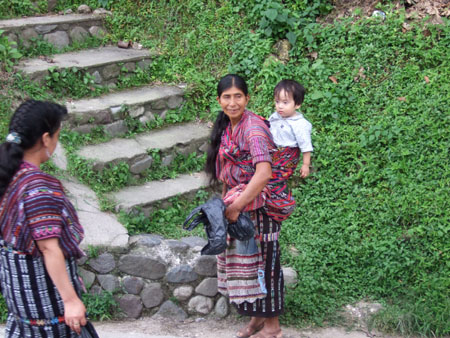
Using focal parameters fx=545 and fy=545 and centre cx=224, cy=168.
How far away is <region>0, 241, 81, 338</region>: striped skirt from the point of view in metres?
2.44

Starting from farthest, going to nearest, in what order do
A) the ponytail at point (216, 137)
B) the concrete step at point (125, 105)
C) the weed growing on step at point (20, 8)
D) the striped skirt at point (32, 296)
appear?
the weed growing on step at point (20, 8) < the concrete step at point (125, 105) < the ponytail at point (216, 137) < the striped skirt at point (32, 296)

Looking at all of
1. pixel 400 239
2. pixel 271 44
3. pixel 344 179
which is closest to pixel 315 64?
pixel 271 44

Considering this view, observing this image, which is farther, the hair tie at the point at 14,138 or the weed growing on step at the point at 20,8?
the weed growing on step at the point at 20,8

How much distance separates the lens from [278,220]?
3646 millimetres

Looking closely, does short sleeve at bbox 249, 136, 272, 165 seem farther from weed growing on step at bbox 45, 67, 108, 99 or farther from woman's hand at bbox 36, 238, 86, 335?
weed growing on step at bbox 45, 67, 108, 99

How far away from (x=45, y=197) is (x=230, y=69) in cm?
408

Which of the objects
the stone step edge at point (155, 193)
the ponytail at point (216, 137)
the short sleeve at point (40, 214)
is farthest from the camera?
the stone step edge at point (155, 193)

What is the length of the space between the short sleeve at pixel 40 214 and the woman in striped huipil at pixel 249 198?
1246 millimetres

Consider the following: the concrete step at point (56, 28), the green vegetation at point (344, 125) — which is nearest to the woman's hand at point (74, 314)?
the green vegetation at point (344, 125)

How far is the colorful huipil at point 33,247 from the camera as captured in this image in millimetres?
2326

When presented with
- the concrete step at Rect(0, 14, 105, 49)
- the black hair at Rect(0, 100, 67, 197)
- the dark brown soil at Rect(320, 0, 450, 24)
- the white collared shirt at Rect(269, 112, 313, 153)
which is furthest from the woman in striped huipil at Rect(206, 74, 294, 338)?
the concrete step at Rect(0, 14, 105, 49)

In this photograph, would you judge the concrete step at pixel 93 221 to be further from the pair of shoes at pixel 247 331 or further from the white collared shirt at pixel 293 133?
the white collared shirt at pixel 293 133

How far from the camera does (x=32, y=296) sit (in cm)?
246

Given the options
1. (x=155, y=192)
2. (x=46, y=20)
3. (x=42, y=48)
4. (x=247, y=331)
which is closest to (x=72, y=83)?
(x=42, y=48)
